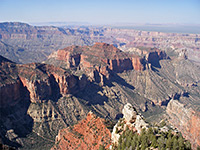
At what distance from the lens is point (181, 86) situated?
7603 inches

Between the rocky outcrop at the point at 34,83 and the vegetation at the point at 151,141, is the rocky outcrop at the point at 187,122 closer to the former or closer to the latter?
the vegetation at the point at 151,141

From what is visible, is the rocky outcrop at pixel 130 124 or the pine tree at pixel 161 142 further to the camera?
the rocky outcrop at pixel 130 124

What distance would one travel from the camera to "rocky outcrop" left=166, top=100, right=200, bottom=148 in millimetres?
81812

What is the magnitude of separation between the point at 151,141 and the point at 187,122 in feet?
207

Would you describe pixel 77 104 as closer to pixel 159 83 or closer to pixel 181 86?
pixel 159 83

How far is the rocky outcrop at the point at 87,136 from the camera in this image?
52.4 metres

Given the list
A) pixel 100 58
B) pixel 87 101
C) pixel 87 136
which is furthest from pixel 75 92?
pixel 87 136

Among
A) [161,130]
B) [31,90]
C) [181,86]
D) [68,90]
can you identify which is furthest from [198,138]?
[181,86]

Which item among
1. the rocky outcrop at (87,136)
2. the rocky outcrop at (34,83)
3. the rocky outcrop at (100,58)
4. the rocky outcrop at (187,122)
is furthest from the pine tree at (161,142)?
the rocky outcrop at (100,58)

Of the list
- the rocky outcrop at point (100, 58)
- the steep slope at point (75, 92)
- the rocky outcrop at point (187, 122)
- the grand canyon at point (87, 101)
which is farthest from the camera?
the rocky outcrop at point (100, 58)

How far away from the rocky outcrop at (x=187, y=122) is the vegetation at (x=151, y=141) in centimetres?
3989

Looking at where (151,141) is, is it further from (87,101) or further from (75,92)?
(75,92)

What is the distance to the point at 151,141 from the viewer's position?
38.8 m

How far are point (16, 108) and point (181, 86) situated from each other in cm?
14917
